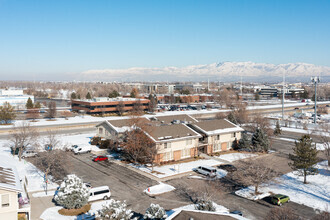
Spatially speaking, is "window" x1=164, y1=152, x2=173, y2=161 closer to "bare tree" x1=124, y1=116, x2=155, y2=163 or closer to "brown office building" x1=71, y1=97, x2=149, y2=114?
"bare tree" x1=124, y1=116, x2=155, y2=163

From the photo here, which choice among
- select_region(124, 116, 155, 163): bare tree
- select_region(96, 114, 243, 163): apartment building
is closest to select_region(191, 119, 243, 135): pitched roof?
select_region(96, 114, 243, 163): apartment building

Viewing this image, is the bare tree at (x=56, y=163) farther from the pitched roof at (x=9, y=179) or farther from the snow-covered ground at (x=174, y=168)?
the snow-covered ground at (x=174, y=168)

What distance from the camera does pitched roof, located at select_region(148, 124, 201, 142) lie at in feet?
121

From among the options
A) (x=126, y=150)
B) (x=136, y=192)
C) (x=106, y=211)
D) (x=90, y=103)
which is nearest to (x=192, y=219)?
(x=106, y=211)

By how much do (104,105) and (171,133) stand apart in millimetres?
51329

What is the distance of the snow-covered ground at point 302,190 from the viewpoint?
25.1 m

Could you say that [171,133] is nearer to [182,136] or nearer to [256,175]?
[182,136]

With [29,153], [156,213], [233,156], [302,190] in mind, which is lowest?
[302,190]

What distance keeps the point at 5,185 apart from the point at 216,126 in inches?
1280

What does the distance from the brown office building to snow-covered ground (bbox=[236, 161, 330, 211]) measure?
62265 millimetres

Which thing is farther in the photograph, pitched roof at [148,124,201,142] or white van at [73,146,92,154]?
white van at [73,146,92,154]

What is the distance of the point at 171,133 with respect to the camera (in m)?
38.6

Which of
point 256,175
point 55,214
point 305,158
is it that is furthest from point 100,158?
point 305,158

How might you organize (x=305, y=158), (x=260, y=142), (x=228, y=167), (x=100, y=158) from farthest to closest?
1. (x=260, y=142)
2. (x=100, y=158)
3. (x=228, y=167)
4. (x=305, y=158)
